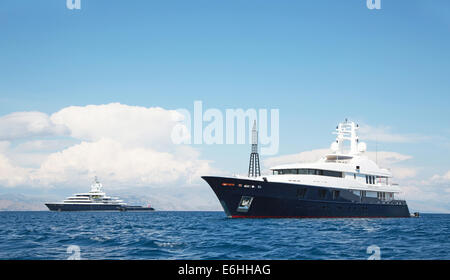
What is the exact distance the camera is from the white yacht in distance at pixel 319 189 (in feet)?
156

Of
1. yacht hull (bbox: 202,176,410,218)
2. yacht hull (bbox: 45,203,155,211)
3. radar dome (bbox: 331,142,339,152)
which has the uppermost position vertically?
radar dome (bbox: 331,142,339,152)

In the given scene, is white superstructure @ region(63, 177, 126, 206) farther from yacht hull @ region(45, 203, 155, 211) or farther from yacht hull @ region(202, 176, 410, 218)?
yacht hull @ region(202, 176, 410, 218)

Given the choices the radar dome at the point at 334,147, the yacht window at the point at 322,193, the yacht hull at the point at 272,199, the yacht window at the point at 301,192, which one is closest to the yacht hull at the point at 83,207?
the radar dome at the point at 334,147

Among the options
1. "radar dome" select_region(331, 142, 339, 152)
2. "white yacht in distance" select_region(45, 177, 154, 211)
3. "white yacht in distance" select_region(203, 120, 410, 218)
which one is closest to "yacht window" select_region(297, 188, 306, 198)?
"white yacht in distance" select_region(203, 120, 410, 218)

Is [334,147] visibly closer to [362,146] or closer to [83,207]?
[362,146]

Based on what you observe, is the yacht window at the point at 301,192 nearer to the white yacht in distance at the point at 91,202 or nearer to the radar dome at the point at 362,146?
the radar dome at the point at 362,146

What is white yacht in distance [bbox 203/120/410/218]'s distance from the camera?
4756 cm

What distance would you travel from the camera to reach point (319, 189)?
51.4 metres

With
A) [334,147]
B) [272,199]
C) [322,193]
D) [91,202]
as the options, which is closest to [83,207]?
[91,202]

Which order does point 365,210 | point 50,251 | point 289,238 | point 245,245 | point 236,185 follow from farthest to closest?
1. point 365,210
2. point 236,185
3. point 289,238
4. point 245,245
5. point 50,251
